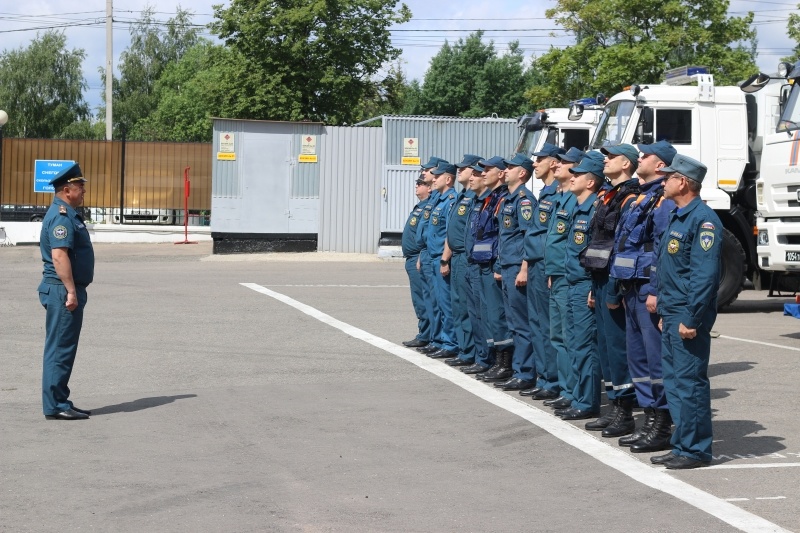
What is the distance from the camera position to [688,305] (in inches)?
279

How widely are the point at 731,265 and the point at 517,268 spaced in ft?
23.7

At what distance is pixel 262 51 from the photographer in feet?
148

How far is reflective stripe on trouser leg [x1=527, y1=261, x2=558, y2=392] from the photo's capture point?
963 centimetres

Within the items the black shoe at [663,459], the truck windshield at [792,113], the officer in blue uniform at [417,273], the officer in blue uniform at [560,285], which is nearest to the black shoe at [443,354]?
the officer in blue uniform at [417,273]

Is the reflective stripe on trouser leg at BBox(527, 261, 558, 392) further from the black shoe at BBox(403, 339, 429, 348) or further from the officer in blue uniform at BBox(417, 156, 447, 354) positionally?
the black shoe at BBox(403, 339, 429, 348)

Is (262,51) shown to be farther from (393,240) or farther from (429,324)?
(429,324)

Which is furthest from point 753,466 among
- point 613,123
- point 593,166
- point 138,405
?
point 613,123

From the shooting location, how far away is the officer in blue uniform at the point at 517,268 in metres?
10.1

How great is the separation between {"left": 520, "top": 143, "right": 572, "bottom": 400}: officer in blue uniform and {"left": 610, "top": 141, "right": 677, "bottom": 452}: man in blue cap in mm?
1489

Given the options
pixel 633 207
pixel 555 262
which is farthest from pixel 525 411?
pixel 633 207

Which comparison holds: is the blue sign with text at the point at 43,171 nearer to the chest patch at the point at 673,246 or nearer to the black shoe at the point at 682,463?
the chest patch at the point at 673,246

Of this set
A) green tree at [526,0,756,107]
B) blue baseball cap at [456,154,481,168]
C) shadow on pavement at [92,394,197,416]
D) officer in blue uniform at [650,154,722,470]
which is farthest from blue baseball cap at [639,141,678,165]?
green tree at [526,0,756,107]

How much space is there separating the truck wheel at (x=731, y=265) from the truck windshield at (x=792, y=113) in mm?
2260

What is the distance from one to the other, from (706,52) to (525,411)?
31103 millimetres
